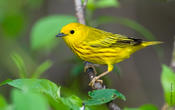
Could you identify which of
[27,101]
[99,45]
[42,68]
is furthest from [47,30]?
[27,101]

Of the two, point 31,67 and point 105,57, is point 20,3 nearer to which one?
point 31,67

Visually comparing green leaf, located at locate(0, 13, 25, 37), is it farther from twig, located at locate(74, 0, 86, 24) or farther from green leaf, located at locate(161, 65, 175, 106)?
green leaf, located at locate(161, 65, 175, 106)

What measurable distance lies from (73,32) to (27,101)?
2932 mm

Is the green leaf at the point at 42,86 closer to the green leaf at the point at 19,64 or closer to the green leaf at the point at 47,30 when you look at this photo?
the green leaf at the point at 19,64

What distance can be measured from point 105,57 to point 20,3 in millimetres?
1613

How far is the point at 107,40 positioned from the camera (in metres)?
3.90

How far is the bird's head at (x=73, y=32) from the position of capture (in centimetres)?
363

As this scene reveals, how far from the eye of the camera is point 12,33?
4.22 metres

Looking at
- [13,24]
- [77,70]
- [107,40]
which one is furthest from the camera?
[13,24]

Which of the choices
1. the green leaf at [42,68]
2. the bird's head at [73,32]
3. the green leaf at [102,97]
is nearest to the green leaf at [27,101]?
the green leaf at [102,97]

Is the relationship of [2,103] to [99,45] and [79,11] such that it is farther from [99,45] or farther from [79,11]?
[99,45]

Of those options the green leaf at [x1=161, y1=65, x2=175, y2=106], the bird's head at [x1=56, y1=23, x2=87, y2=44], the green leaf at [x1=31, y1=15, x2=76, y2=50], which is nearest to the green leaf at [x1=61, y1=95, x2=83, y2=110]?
the green leaf at [x1=161, y1=65, x2=175, y2=106]

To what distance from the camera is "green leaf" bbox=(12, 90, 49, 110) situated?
88 cm

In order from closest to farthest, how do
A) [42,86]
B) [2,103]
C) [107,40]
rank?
[2,103], [42,86], [107,40]
